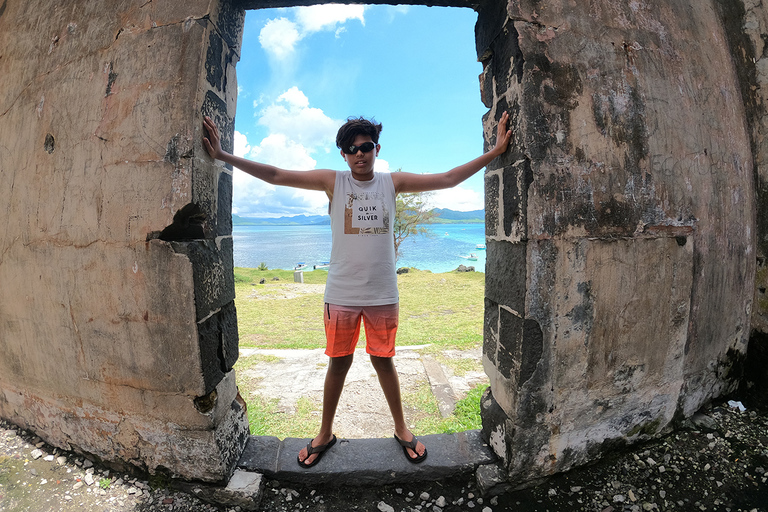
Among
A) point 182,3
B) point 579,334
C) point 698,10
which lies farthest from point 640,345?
point 182,3

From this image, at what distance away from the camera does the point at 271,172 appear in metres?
2.07

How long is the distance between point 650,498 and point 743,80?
2.62 metres

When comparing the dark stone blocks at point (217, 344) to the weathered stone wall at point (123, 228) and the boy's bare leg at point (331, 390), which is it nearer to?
the weathered stone wall at point (123, 228)

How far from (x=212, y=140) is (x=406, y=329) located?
22.7 ft

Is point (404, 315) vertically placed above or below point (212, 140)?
below

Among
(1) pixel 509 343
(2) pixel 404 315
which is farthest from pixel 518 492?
(2) pixel 404 315

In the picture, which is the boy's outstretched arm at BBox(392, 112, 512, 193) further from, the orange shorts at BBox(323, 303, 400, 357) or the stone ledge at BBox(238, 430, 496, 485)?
the stone ledge at BBox(238, 430, 496, 485)

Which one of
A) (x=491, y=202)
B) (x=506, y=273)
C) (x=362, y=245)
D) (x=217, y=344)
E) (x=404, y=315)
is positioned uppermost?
(x=491, y=202)

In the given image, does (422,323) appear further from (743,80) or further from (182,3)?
(182,3)

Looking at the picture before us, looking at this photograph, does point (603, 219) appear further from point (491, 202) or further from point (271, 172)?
point (271, 172)

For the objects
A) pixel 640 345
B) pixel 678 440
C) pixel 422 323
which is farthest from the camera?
pixel 422 323

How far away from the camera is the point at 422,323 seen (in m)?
9.10

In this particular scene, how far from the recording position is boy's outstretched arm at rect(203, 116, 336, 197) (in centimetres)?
195

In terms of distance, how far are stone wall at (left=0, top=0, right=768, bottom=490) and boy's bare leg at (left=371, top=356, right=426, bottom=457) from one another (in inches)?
20.3
